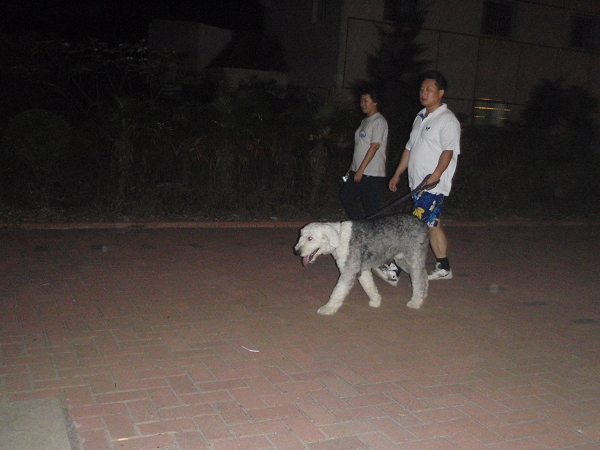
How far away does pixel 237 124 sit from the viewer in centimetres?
1003

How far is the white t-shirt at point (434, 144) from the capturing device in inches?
224

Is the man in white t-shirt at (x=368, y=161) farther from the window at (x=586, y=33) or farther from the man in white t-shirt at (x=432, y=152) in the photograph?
the window at (x=586, y=33)

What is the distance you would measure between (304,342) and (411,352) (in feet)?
2.69

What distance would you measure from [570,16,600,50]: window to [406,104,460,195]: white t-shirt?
673 inches

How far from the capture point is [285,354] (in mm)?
4293

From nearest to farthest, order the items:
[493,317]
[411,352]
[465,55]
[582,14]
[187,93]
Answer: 1. [411,352]
2. [493,317]
3. [187,93]
4. [465,55]
5. [582,14]

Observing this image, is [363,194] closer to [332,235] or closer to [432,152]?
[432,152]

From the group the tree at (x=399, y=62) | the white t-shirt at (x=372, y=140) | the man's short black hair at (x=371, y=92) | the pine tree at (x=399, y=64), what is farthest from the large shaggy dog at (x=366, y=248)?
the tree at (x=399, y=62)

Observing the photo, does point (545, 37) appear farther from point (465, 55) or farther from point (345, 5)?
point (345, 5)

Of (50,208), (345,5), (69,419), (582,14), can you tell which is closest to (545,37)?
(582,14)

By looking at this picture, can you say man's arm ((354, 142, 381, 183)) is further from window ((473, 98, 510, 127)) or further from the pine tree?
window ((473, 98, 510, 127))

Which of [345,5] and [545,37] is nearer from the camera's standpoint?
[345,5]

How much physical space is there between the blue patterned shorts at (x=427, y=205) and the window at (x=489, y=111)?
14.0 metres

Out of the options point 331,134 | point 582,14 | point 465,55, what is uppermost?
point 582,14
